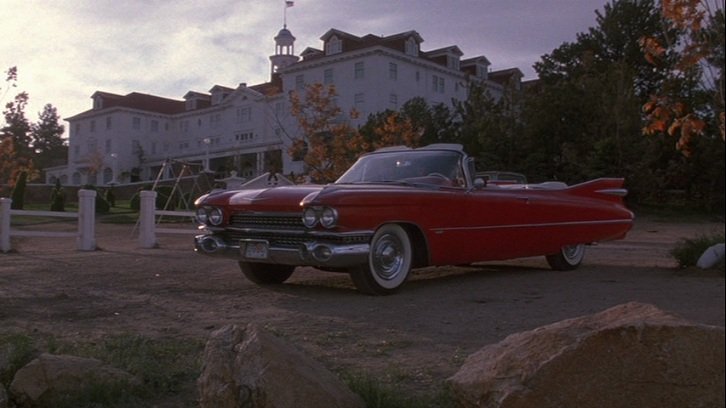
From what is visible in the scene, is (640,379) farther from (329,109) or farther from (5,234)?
(329,109)

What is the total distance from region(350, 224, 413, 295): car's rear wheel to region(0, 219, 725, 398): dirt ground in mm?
142

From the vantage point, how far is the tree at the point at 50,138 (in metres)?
95.6

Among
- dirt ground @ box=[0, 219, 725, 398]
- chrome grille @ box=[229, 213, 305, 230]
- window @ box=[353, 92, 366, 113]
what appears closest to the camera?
dirt ground @ box=[0, 219, 725, 398]

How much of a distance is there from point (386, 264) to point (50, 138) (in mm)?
99741

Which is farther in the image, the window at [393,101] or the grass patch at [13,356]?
the window at [393,101]

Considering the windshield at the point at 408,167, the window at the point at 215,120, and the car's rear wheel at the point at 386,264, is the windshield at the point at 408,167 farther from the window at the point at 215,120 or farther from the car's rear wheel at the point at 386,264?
the window at the point at 215,120

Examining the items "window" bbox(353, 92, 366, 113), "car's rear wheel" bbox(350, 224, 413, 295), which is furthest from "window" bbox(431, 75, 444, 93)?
"car's rear wheel" bbox(350, 224, 413, 295)

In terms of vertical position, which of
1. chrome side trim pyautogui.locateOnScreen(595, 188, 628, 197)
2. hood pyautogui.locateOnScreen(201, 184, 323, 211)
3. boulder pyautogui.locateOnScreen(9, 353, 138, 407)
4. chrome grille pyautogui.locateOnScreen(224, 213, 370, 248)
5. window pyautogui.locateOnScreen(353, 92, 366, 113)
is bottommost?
boulder pyautogui.locateOnScreen(9, 353, 138, 407)

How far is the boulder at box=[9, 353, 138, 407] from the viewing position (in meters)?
4.41

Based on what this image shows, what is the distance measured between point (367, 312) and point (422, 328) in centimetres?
79

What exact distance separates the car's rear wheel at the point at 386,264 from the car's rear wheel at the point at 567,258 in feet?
8.68

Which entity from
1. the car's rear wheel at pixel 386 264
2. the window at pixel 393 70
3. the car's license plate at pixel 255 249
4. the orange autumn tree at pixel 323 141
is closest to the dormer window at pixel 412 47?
the window at pixel 393 70

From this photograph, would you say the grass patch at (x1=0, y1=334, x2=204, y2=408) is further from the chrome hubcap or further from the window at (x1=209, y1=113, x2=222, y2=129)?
the window at (x1=209, y1=113, x2=222, y2=129)

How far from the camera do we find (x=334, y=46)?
155 feet
